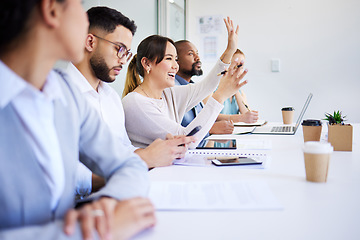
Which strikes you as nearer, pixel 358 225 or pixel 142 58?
pixel 358 225

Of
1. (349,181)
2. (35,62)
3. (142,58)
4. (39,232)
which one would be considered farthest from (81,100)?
(142,58)

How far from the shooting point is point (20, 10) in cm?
51

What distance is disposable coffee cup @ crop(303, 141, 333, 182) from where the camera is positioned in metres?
0.85

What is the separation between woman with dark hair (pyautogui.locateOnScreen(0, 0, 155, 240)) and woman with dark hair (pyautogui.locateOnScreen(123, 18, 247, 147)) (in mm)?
858

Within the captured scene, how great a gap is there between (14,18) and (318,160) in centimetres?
77

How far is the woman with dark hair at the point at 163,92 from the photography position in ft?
4.86

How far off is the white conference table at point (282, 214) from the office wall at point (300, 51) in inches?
105

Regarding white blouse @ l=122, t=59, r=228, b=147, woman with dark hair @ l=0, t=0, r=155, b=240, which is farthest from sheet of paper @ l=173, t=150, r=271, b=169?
woman with dark hair @ l=0, t=0, r=155, b=240

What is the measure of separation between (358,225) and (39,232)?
1.87 ft

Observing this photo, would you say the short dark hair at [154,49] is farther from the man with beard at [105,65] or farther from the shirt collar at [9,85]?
the shirt collar at [9,85]

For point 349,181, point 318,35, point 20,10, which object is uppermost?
point 318,35

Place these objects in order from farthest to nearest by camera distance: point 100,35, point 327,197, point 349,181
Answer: point 100,35, point 349,181, point 327,197

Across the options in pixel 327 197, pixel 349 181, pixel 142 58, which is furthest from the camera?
pixel 142 58

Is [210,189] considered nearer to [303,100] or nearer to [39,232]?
[39,232]
